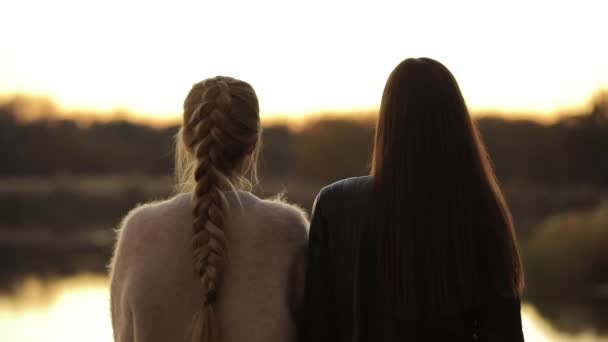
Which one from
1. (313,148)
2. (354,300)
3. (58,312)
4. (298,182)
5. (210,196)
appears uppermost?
(210,196)

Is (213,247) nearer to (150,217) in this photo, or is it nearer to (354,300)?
(150,217)

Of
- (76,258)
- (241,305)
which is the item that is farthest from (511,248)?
(76,258)

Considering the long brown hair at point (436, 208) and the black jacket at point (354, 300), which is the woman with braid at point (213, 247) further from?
the long brown hair at point (436, 208)

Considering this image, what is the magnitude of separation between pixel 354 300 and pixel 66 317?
963 cm

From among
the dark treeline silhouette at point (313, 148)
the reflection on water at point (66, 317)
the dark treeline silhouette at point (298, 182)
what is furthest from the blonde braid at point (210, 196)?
the dark treeline silhouette at point (313, 148)

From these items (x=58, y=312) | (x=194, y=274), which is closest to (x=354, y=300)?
(x=194, y=274)

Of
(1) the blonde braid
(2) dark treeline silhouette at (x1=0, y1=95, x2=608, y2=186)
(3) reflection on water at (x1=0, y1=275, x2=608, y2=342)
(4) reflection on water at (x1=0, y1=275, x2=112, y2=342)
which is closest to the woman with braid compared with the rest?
(1) the blonde braid

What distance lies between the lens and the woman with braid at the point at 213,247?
2.27m

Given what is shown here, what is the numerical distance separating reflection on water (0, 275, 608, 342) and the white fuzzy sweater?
7941 mm

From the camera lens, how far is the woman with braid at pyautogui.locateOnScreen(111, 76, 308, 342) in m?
2.27

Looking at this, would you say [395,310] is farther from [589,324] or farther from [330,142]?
[330,142]

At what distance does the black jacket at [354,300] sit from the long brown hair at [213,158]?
0.72 feet

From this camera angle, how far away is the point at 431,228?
2.14 meters

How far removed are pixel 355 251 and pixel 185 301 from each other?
1.36ft
